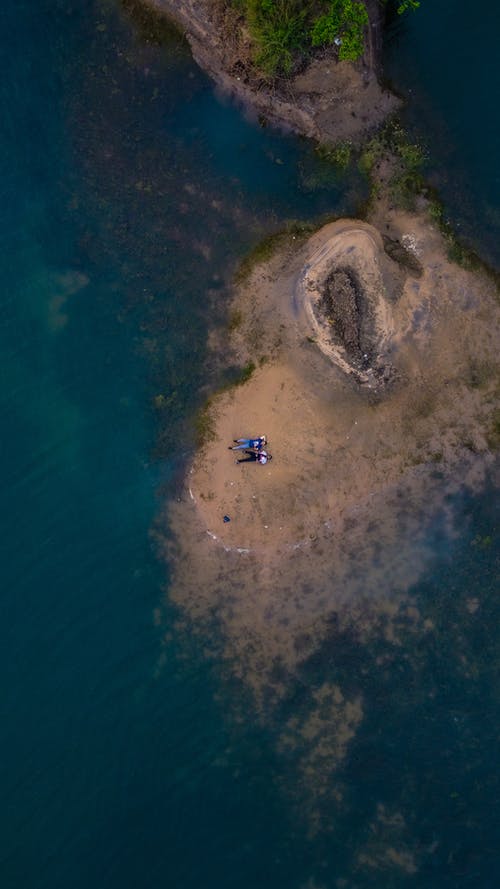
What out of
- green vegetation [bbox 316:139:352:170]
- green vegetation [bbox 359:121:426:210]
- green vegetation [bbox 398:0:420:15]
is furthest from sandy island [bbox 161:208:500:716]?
green vegetation [bbox 398:0:420:15]

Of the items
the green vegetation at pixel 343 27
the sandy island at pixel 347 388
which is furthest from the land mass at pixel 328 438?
A: the green vegetation at pixel 343 27

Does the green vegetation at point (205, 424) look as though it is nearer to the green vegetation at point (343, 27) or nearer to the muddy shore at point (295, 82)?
the muddy shore at point (295, 82)

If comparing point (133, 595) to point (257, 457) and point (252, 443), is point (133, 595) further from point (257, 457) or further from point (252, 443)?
point (252, 443)

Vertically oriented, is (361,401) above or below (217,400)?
above

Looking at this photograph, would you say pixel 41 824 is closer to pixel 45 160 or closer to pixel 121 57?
pixel 45 160

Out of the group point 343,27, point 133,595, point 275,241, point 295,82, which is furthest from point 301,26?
point 133,595

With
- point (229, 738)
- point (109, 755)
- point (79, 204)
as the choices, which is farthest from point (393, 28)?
point (109, 755)
